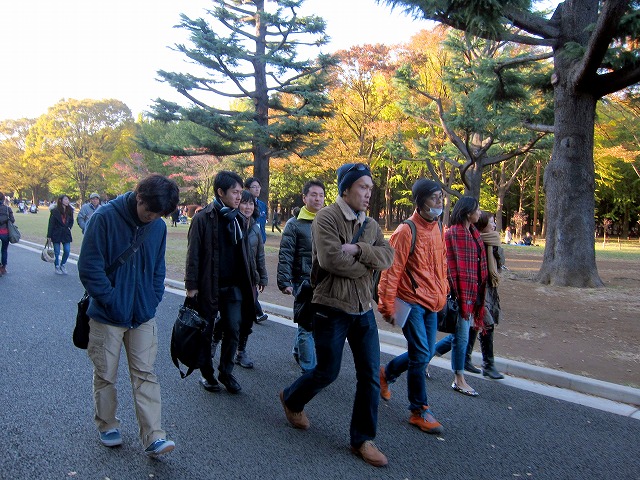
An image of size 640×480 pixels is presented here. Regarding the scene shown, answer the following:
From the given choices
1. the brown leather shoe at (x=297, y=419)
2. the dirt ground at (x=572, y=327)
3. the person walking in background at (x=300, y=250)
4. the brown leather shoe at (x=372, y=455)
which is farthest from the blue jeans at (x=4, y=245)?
the brown leather shoe at (x=372, y=455)

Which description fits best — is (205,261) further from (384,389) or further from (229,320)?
(384,389)

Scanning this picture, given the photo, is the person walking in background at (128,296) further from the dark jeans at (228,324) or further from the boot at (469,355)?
the boot at (469,355)

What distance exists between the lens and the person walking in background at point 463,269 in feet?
15.5

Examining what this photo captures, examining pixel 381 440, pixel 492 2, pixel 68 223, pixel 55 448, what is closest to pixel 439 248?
pixel 381 440

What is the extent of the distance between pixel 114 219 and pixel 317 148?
1814 cm

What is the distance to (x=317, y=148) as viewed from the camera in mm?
20938

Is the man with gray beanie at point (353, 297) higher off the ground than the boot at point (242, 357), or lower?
higher

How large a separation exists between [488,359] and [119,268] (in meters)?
3.78

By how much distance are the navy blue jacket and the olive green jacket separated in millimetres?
1066

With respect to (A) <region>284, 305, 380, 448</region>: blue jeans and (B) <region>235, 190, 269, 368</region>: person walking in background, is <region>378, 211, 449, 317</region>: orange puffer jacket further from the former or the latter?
(B) <region>235, 190, 269, 368</region>: person walking in background

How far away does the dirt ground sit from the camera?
5660 mm

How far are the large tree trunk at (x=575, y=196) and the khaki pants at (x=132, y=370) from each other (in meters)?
9.66

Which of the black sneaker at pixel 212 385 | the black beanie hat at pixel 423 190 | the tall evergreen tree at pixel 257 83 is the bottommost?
the black sneaker at pixel 212 385

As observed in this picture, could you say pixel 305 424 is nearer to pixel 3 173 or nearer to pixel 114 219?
pixel 114 219
